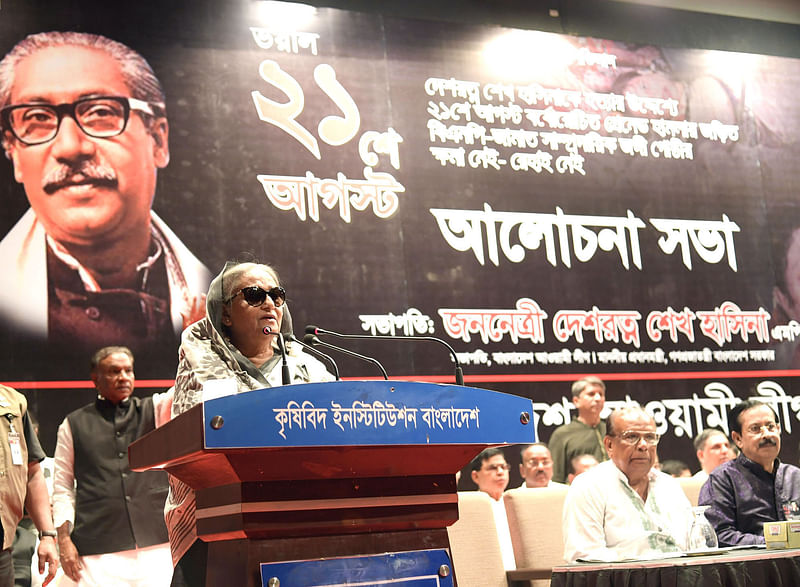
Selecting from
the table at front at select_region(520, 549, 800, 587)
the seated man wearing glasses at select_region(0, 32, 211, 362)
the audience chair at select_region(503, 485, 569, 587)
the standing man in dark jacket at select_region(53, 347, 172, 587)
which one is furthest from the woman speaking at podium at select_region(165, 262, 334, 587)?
the seated man wearing glasses at select_region(0, 32, 211, 362)

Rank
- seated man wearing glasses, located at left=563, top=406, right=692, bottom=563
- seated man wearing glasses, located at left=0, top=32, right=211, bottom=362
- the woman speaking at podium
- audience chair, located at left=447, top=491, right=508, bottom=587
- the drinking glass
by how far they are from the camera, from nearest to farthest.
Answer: the woman speaking at podium → the drinking glass → seated man wearing glasses, located at left=563, top=406, right=692, bottom=563 → audience chair, located at left=447, top=491, right=508, bottom=587 → seated man wearing glasses, located at left=0, top=32, right=211, bottom=362

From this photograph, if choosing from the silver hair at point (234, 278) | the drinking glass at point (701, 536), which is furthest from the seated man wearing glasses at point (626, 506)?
the silver hair at point (234, 278)

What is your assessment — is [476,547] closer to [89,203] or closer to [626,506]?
[626,506]

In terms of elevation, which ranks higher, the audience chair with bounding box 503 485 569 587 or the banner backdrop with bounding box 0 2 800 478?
the banner backdrop with bounding box 0 2 800 478

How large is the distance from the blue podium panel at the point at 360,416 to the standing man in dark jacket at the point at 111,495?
3.04m

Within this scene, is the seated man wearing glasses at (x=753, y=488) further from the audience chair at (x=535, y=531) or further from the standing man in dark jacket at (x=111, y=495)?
the standing man in dark jacket at (x=111, y=495)

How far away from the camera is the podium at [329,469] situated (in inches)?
63.8

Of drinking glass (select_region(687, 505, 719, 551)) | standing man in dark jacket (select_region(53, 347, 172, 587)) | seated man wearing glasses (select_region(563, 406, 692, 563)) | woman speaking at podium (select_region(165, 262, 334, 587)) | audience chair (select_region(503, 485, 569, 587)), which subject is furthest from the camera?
standing man in dark jacket (select_region(53, 347, 172, 587))

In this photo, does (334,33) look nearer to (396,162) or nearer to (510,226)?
(396,162)

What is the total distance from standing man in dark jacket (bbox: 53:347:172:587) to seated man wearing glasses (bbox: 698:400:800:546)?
2.40m

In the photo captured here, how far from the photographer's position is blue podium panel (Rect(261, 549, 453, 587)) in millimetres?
1646

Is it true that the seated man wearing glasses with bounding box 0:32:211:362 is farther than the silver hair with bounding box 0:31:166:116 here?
No

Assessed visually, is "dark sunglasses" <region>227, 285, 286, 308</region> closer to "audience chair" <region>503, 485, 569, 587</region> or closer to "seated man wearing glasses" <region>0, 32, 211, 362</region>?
"audience chair" <region>503, 485, 569, 587</region>

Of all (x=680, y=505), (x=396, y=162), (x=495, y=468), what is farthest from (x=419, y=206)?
(x=680, y=505)
